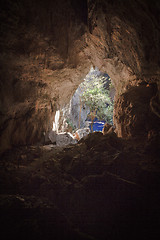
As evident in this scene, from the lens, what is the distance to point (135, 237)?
1.87m

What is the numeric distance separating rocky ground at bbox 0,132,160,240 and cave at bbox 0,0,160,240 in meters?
0.02

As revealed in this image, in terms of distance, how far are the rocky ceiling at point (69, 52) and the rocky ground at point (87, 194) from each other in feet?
4.14

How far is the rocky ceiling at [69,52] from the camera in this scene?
9.71ft

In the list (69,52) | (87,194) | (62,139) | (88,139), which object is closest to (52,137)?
(62,139)

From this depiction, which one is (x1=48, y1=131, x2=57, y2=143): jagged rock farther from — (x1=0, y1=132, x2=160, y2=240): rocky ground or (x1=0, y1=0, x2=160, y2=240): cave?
(x1=0, y1=132, x2=160, y2=240): rocky ground

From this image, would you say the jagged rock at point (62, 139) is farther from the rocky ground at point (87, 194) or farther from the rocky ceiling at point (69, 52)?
the rocky ground at point (87, 194)

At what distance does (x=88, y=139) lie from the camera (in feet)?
16.9

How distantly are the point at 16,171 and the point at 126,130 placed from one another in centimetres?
406

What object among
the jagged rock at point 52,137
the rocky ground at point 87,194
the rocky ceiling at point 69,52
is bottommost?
the rocky ground at point 87,194

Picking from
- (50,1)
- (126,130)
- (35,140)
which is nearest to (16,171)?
(35,140)

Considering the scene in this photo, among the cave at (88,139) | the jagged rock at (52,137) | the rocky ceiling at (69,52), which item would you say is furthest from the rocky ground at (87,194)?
the jagged rock at (52,137)

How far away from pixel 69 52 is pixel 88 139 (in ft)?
12.0

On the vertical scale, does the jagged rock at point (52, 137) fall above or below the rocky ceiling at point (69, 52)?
below

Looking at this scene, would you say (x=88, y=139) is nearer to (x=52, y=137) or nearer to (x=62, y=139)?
(x=52, y=137)
